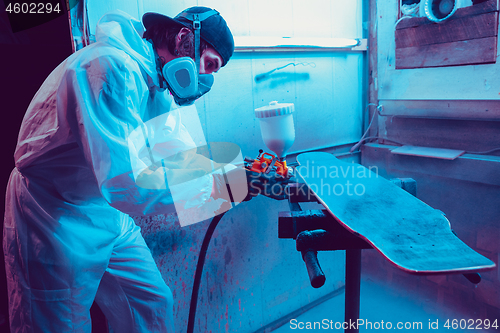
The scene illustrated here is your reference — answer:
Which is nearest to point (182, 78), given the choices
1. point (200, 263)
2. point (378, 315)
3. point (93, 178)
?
point (93, 178)

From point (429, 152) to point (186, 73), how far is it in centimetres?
154

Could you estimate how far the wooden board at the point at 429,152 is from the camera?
1845mm

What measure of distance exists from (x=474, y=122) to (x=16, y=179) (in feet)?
7.27

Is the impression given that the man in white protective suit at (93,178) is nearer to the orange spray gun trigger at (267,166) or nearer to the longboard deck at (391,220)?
the orange spray gun trigger at (267,166)

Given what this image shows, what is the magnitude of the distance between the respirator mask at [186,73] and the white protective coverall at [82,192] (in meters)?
0.08

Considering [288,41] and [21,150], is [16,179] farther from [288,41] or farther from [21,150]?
[288,41]

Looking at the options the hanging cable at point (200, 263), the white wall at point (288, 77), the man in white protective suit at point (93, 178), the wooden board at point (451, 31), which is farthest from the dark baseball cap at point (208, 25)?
the wooden board at point (451, 31)

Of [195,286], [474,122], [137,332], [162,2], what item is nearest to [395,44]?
[474,122]

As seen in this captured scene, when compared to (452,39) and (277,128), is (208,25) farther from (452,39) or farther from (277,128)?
(452,39)

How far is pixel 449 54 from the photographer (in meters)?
1.80

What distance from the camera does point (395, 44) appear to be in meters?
2.06

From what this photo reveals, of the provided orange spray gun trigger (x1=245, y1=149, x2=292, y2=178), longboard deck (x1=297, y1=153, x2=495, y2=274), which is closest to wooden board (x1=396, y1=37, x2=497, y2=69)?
longboard deck (x1=297, y1=153, x2=495, y2=274)

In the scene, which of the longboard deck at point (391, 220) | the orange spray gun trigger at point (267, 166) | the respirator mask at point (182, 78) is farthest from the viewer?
the orange spray gun trigger at point (267, 166)

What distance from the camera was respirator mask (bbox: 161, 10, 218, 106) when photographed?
3.72 ft
